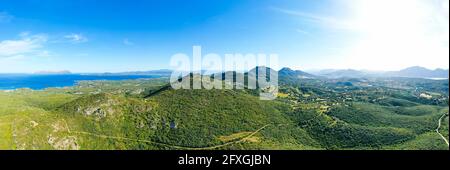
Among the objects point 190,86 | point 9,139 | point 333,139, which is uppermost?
point 190,86
